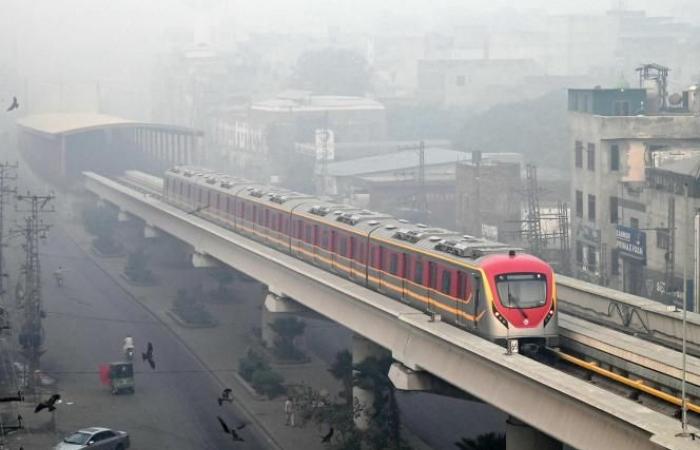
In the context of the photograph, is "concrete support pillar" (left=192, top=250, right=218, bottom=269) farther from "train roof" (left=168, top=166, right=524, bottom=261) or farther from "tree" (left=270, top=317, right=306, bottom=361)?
"tree" (left=270, top=317, right=306, bottom=361)

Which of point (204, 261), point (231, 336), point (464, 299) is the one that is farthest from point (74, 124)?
point (464, 299)

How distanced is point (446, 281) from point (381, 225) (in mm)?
8732

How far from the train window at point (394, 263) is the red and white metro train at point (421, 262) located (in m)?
0.03

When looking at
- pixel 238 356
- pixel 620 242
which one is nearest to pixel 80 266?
pixel 238 356

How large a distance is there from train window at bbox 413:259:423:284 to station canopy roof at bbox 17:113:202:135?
78547 millimetres

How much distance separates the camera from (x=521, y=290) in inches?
1378

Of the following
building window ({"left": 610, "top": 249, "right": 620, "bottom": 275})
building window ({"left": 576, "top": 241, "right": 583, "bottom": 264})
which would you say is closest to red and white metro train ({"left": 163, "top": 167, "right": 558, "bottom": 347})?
building window ({"left": 610, "top": 249, "right": 620, "bottom": 275})

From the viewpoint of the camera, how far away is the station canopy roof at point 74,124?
119625 millimetres

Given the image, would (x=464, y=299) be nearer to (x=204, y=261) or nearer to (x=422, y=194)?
(x=204, y=261)

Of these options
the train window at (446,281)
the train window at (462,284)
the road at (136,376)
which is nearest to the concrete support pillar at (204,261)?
the road at (136,376)

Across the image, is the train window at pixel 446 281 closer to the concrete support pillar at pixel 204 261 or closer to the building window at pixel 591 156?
the concrete support pillar at pixel 204 261

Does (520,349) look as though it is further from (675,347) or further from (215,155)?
(215,155)

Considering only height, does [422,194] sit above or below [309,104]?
below

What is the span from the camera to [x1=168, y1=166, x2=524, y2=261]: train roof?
3803cm
